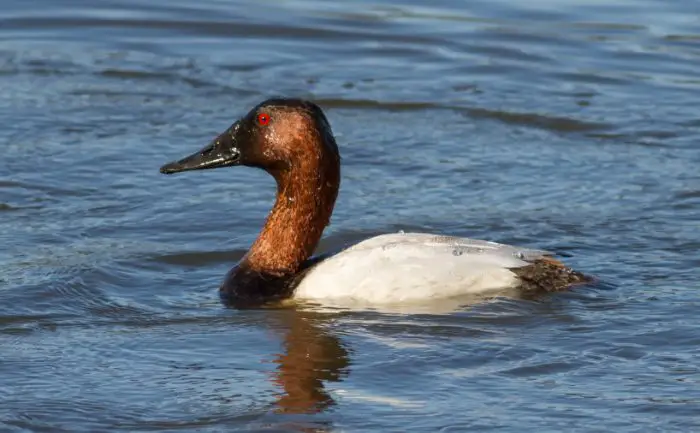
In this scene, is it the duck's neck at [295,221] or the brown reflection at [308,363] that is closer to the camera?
the brown reflection at [308,363]

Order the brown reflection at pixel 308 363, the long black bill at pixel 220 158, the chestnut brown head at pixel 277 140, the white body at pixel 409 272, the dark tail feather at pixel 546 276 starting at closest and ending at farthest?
the brown reflection at pixel 308 363
the white body at pixel 409 272
the dark tail feather at pixel 546 276
the chestnut brown head at pixel 277 140
the long black bill at pixel 220 158

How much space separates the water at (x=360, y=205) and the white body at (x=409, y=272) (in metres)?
0.16

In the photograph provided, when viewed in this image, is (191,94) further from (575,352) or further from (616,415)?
(616,415)

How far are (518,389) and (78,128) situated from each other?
6136mm

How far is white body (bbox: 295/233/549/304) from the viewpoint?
27.8ft

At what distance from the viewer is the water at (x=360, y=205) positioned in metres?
7.11

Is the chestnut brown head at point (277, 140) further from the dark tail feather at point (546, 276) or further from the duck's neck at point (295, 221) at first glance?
the dark tail feather at point (546, 276)

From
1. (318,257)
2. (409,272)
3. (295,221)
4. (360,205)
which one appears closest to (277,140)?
(295,221)

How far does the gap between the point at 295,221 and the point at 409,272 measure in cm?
92

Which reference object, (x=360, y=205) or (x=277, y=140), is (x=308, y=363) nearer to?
(x=277, y=140)

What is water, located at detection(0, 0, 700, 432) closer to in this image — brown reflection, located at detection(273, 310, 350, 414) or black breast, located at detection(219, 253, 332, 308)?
brown reflection, located at detection(273, 310, 350, 414)

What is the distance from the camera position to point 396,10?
1633 cm

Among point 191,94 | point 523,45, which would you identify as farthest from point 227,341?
point 523,45

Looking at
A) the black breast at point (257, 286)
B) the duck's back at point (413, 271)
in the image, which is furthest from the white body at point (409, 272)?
the black breast at point (257, 286)
